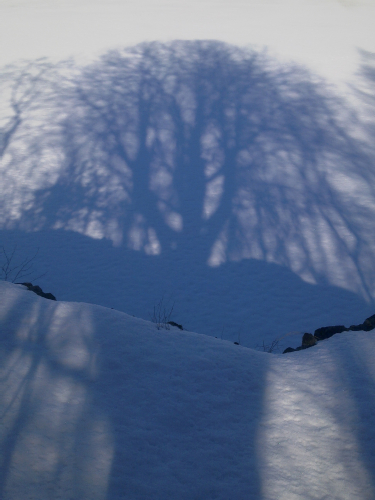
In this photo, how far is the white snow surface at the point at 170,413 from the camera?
1852 mm

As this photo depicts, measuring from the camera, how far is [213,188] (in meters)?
7.77

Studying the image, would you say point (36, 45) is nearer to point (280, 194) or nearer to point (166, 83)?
point (166, 83)

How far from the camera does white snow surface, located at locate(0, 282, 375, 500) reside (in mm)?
1852

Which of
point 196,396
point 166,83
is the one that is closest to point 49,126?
point 166,83

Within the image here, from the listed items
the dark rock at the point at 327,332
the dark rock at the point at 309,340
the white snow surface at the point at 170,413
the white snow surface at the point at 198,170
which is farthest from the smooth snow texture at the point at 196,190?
the white snow surface at the point at 170,413

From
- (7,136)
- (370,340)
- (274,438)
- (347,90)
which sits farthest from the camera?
(347,90)

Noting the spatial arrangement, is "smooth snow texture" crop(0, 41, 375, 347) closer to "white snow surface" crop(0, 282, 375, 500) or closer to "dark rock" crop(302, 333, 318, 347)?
"dark rock" crop(302, 333, 318, 347)

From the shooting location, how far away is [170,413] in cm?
225

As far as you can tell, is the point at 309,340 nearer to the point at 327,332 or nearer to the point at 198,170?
the point at 327,332

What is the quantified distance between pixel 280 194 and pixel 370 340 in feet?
16.4

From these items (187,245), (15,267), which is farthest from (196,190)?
(15,267)

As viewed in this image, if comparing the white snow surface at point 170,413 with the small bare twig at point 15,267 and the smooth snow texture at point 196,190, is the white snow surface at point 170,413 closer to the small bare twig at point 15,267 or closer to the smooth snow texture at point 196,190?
the smooth snow texture at point 196,190

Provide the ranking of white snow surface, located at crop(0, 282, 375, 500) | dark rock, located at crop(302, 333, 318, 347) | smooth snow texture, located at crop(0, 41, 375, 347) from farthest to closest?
smooth snow texture, located at crop(0, 41, 375, 347) < dark rock, located at crop(302, 333, 318, 347) < white snow surface, located at crop(0, 282, 375, 500)

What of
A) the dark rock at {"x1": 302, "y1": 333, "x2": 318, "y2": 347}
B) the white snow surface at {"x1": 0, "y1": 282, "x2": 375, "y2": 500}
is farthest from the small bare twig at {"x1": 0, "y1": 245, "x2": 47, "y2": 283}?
the dark rock at {"x1": 302, "y1": 333, "x2": 318, "y2": 347}
